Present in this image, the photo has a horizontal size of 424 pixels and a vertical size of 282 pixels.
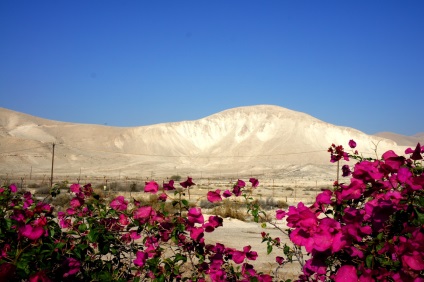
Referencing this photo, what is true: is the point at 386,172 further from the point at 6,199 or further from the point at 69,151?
the point at 69,151

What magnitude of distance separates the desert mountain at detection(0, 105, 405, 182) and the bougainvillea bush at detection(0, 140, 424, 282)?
176 feet

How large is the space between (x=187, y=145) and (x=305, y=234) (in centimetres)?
8231

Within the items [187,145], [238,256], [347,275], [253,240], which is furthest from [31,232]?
[187,145]

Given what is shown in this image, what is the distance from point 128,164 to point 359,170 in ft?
215

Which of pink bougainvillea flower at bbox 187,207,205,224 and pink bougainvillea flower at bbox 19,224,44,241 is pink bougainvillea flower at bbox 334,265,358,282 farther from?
pink bougainvillea flower at bbox 19,224,44,241

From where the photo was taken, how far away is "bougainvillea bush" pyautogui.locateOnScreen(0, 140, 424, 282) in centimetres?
136

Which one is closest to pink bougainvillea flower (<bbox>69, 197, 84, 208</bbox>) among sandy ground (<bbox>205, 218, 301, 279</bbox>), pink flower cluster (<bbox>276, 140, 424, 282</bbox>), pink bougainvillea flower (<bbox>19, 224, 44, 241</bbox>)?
pink bougainvillea flower (<bbox>19, 224, 44, 241</bbox>)

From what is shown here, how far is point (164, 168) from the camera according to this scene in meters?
62.8

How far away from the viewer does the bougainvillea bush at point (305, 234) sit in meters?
1.36

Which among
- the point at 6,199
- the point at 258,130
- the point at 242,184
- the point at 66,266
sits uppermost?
the point at 258,130

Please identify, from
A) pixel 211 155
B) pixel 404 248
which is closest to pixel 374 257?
pixel 404 248

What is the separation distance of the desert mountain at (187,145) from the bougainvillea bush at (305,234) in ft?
176

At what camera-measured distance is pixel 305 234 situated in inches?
53.7

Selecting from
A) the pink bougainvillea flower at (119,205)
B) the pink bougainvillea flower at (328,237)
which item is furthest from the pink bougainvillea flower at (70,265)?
the pink bougainvillea flower at (328,237)
